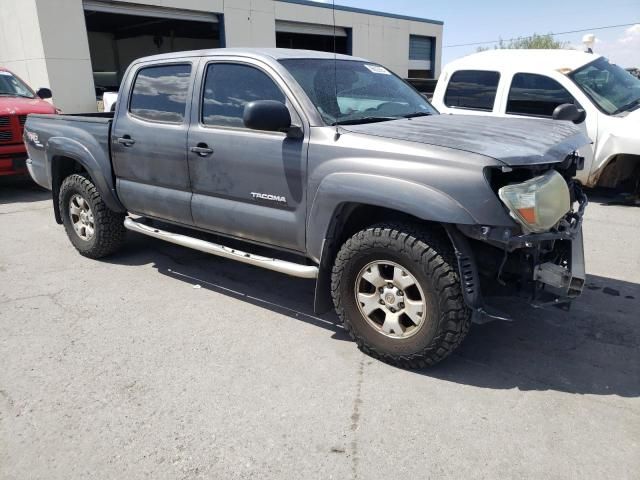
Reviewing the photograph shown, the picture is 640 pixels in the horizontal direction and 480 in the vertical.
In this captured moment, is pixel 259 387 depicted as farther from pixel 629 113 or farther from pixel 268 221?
pixel 629 113

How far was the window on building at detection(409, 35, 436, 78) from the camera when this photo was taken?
32875 mm

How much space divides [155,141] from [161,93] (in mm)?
434

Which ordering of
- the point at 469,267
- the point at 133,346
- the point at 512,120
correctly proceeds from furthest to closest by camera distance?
the point at 512,120 < the point at 133,346 < the point at 469,267

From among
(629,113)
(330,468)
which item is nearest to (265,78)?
(330,468)

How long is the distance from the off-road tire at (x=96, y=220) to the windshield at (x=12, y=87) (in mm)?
5537

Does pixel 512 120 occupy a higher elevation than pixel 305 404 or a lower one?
higher

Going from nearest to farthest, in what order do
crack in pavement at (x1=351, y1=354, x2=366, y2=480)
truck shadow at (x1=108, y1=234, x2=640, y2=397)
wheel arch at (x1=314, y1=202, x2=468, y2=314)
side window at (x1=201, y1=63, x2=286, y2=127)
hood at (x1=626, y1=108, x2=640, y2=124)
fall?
1. crack in pavement at (x1=351, y1=354, x2=366, y2=480)
2. truck shadow at (x1=108, y1=234, x2=640, y2=397)
3. wheel arch at (x1=314, y1=202, x2=468, y2=314)
4. side window at (x1=201, y1=63, x2=286, y2=127)
5. hood at (x1=626, y1=108, x2=640, y2=124)

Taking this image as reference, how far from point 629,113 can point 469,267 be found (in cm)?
556

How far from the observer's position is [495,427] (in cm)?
277

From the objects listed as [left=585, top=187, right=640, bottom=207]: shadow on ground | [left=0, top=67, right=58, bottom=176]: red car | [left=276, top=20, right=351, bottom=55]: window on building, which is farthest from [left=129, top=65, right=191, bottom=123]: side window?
[left=276, top=20, right=351, bottom=55]: window on building

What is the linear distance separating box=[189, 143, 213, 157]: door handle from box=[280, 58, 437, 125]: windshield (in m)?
0.85

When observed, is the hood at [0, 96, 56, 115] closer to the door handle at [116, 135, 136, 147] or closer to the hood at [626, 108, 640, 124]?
the door handle at [116, 135, 136, 147]

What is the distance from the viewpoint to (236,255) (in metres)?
4.07

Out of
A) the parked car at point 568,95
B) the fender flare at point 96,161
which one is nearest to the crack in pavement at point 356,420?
the fender flare at point 96,161
